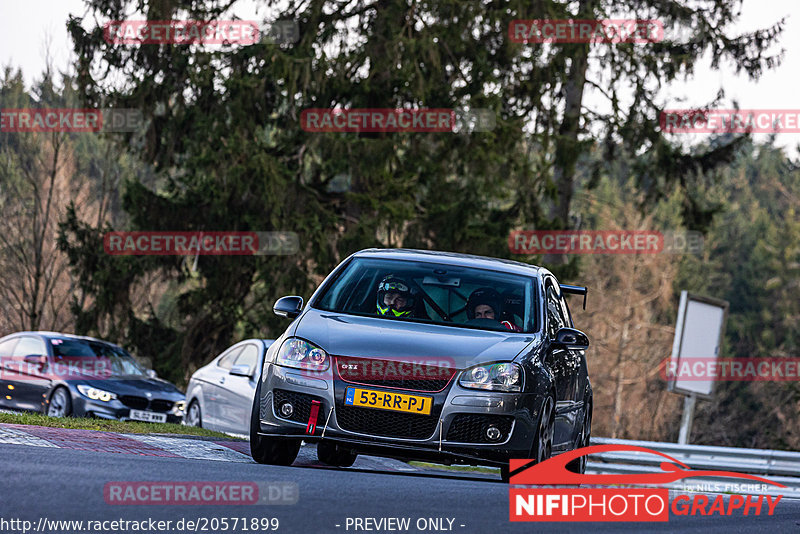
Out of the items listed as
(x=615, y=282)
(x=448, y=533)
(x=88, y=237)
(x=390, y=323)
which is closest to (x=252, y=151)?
(x=88, y=237)

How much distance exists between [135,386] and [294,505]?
13.9 m

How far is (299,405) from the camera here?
8.95 m

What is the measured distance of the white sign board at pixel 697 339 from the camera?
20.0m

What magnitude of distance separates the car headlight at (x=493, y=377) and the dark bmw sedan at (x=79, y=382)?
37.4 ft

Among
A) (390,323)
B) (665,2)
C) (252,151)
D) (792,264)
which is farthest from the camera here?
(792,264)

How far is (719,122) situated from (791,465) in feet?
47.0

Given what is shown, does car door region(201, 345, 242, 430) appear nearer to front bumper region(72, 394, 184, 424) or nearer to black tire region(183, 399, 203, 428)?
black tire region(183, 399, 203, 428)

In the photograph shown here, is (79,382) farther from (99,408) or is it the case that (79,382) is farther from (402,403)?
(402,403)

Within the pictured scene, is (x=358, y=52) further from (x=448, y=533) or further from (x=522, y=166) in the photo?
(x=448, y=533)

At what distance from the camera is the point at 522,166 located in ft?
91.5

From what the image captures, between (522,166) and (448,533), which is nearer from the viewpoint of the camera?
(448,533)

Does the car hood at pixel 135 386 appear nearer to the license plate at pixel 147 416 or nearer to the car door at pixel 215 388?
the license plate at pixel 147 416

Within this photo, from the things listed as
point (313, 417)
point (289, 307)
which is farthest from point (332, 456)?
point (313, 417)

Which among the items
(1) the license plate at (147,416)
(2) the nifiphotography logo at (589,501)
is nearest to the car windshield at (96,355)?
(1) the license plate at (147,416)
